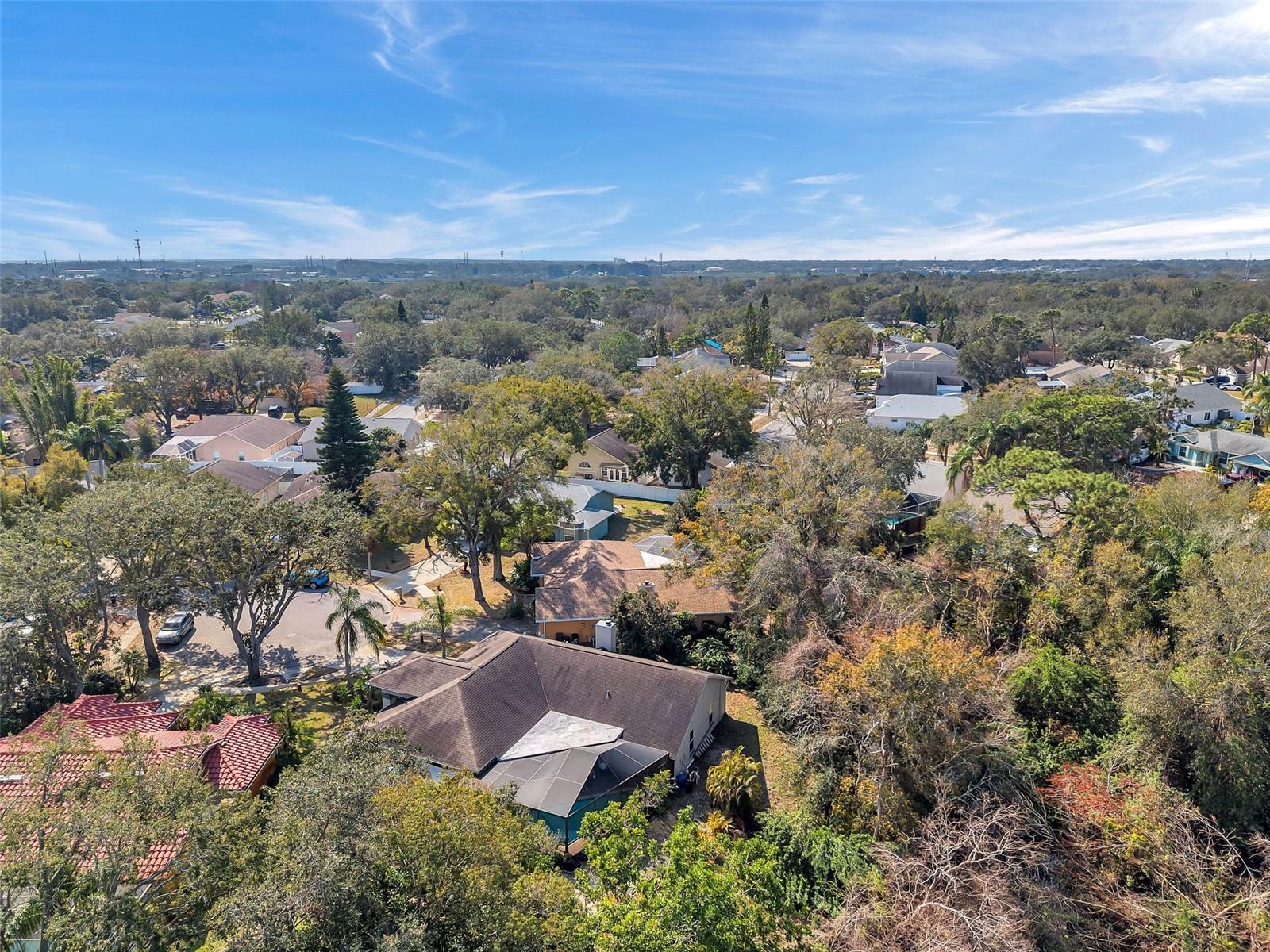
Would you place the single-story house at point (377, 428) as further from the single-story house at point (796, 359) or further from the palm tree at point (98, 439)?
the single-story house at point (796, 359)

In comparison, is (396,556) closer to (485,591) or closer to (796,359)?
(485,591)

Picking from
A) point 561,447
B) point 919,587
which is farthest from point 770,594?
point 561,447

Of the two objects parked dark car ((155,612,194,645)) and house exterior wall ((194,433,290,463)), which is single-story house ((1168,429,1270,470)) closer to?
parked dark car ((155,612,194,645))

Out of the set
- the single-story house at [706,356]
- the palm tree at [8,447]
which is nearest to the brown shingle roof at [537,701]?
the palm tree at [8,447]

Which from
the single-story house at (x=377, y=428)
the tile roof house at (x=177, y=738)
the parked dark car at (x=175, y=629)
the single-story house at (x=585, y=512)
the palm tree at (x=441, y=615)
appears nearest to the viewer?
the tile roof house at (x=177, y=738)

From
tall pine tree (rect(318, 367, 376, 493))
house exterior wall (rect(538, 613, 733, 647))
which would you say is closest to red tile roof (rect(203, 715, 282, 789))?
house exterior wall (rect(538, 613, 733, 647))

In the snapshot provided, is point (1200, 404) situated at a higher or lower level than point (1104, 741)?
higher

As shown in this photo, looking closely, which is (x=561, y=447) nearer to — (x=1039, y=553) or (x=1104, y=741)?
(x=1039, y=553)
